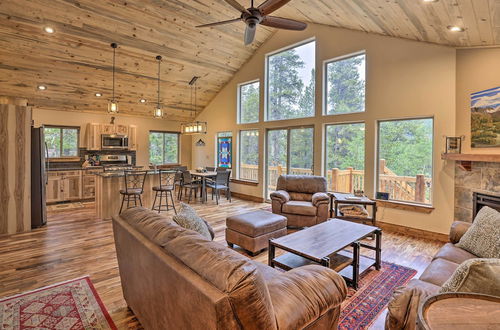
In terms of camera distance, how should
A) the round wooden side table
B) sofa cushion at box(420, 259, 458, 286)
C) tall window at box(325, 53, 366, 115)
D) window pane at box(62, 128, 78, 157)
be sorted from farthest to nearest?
window pane at box(62, 128, 78, 157), tall window at box(325, 53, 366, 115), sofa cushion at box(420, 259, 458, 286), the round wooden side table

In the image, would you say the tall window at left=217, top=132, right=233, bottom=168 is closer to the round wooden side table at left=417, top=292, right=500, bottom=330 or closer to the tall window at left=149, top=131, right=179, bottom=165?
the tall window at left=149, top=131, right=179, bottom=165

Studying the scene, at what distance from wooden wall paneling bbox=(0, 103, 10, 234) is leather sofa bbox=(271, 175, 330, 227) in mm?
4361

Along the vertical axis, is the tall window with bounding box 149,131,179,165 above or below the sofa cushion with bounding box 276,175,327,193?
above

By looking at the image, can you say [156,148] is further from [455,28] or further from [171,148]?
[455,28]

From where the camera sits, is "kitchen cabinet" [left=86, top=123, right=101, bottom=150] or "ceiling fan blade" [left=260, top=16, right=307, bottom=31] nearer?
"ceiling fan blade" [left=260, top=16, right=307, bottom=31]

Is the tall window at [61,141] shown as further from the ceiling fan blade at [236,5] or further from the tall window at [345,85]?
the tall window at [345,85]

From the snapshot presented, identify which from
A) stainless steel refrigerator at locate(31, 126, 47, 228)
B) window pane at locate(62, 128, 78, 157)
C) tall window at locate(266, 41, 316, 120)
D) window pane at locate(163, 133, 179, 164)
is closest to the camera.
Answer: stainless steel refrigerator at locate(31, 126, 47, 228)

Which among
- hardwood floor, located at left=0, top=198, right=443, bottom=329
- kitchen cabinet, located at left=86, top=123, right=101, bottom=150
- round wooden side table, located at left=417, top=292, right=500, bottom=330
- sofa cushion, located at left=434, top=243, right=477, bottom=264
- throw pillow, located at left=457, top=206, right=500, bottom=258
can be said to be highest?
kitchen cabinet, located at left=86, top=123, right=101, bottom=150

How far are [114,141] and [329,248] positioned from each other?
7128 mm

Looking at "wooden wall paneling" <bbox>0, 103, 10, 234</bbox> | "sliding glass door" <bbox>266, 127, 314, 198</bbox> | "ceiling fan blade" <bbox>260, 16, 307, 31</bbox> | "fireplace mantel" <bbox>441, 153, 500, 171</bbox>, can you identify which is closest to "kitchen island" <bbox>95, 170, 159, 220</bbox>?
"wooden wall paneling" <bbox>0, 103, 10, 234</bbox>

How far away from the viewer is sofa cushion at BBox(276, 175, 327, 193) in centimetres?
479

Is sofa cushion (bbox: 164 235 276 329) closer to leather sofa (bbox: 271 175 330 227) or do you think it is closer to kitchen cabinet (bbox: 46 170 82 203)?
leather sofa (bbox: 271 175 330 227)

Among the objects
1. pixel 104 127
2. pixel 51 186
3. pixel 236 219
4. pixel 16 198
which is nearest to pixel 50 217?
pixel 16 198

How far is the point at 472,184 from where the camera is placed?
3.67 m
